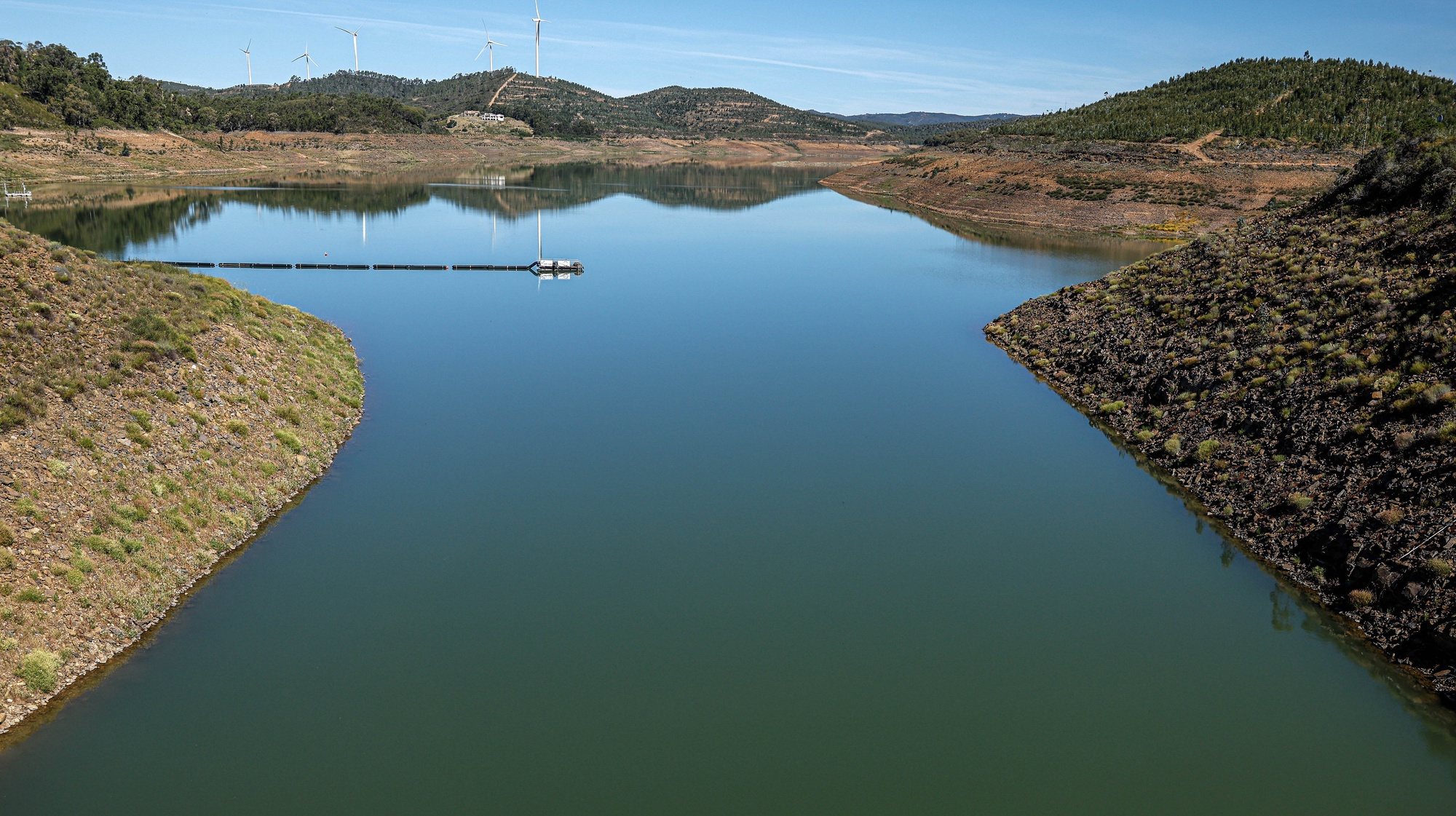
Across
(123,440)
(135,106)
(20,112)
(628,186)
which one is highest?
(135,106)

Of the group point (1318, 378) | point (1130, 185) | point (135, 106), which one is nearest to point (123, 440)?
point (1318, 378)

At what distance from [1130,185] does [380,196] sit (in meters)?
75.4

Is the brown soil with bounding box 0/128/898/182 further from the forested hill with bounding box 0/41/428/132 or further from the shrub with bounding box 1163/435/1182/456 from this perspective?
the shrub with bounding box 1163/435/1182/456

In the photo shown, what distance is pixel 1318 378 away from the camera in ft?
85.0

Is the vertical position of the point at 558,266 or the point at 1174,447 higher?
the point at 558,266

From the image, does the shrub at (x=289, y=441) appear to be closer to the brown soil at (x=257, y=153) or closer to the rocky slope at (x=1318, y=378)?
the rocky slope at (x=1318, y=378)

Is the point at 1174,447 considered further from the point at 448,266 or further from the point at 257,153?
the point at 257,153

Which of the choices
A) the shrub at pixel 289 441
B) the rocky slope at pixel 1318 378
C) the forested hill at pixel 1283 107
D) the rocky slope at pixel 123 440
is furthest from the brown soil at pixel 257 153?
the rocky slope at pixel 1318 378

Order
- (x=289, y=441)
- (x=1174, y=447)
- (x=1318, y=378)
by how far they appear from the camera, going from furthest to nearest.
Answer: (x=1174, y=447)
(x=1318, y=378)
(x=289, y=441)

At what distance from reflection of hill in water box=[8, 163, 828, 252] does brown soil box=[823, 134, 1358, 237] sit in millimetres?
25043

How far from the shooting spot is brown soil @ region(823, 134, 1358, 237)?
75688mm

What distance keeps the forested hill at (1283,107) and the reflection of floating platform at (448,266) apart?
76457mm

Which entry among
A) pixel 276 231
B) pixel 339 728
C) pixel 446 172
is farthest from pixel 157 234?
pixel 446 172

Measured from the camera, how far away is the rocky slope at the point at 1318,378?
18.6 meters
